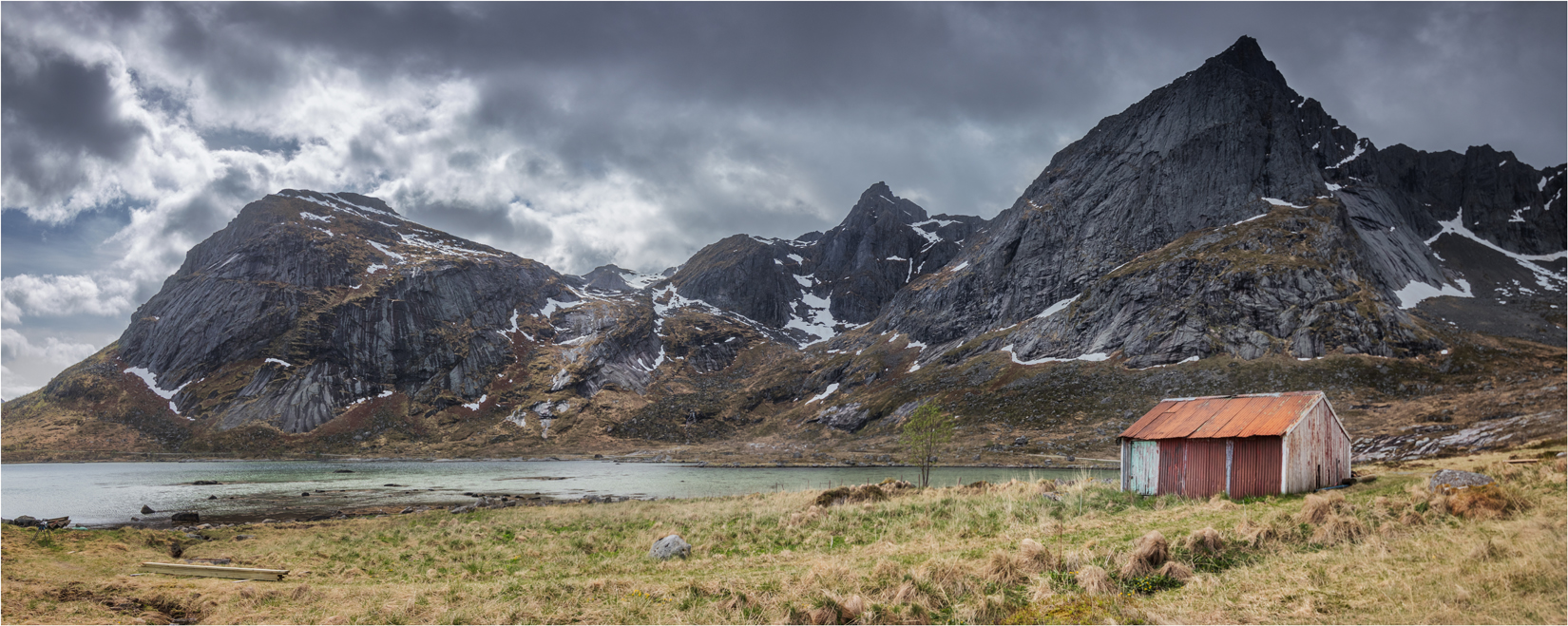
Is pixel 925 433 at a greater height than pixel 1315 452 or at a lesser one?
lesser

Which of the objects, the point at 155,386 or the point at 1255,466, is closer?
the point at 1255,466

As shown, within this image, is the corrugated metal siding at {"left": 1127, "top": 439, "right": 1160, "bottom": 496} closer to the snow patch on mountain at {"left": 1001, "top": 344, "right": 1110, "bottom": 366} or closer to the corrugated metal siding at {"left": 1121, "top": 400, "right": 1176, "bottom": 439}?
the corrugated metal siding at {"left": 1121, "top": 400, "right": 1176, "bottom": 439}

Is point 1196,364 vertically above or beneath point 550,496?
above

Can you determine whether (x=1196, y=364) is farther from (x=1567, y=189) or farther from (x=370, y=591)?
(x=1567, y=189)

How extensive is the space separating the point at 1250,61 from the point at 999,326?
309 feet

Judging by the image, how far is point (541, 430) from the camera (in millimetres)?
139000

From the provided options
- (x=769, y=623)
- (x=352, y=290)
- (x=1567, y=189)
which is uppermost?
(x=1567, y=189)

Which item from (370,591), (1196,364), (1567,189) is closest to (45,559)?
(370,591)

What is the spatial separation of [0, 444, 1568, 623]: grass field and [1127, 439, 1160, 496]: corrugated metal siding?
17.8ft

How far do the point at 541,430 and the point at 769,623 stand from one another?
140 m

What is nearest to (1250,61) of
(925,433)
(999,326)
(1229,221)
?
(1229,221)

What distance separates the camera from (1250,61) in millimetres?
159500

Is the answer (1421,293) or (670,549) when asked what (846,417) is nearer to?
(1421,293)

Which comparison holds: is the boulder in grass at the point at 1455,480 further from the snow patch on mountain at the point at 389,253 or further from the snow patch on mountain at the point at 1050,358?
the snow patch on mountain at the point at 389,253
